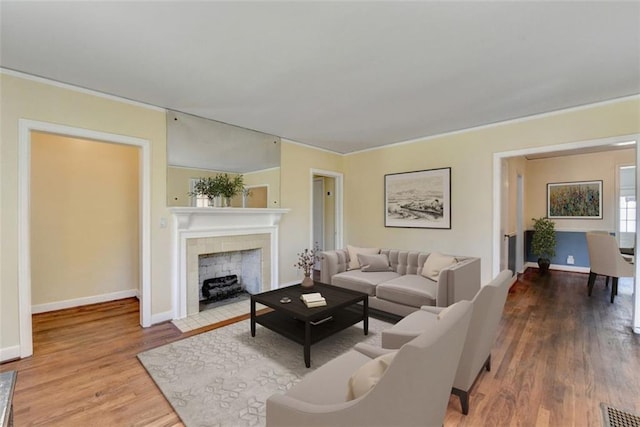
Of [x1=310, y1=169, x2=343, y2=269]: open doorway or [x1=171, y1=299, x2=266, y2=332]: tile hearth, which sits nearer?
[x1=171, y1=299, x2=266, y2=332]: tile hearth

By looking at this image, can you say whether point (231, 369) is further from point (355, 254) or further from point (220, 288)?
point (355, 254)

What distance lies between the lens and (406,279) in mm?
3469

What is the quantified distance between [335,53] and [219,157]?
7.64ft

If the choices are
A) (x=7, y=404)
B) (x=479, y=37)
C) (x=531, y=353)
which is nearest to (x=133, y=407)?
(x=7, y=404)

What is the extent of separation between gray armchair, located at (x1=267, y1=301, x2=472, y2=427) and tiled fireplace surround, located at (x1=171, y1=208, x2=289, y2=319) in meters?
2.70

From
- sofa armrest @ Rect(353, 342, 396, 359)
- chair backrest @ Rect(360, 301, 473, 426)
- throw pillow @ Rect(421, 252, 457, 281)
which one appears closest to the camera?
chair backrest @ Rect(360, 301, 473, 426)

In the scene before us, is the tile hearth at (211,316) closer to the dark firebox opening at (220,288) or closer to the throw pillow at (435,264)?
the dark firebox opening at (220,288)

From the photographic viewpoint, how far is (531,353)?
257 cm

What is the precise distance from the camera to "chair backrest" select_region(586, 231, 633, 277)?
13.0ft

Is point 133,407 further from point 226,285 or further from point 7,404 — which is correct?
point 226,285

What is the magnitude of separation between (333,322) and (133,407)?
1678 millimetres

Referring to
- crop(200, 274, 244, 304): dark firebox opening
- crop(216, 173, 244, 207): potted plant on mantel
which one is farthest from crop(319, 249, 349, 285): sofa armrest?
crop(216, 173, 244, 207): potted plant on mantel

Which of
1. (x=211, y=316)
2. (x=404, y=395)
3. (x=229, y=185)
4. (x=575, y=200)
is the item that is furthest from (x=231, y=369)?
(x=575, y=200)

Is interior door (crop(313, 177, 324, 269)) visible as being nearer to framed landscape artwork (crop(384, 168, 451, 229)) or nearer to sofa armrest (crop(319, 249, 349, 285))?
framed landscape artwork (crop(384, 168, 451, 229))
